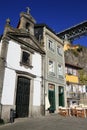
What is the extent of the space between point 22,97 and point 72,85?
13.1 m

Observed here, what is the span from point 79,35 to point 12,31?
1382 inches

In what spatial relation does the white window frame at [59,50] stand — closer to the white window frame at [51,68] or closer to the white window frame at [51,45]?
the white window frame at [51,45]

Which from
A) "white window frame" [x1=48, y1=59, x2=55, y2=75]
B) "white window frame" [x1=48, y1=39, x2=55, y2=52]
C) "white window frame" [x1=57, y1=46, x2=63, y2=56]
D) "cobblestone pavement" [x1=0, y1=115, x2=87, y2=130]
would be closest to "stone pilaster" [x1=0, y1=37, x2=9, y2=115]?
"cobblestone pavement" [x1=0, y1=115, x2=87, y2=130]

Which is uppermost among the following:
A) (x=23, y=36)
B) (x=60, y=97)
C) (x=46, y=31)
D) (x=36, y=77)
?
(x=46, y=31)

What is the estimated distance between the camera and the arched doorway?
48.7 feet

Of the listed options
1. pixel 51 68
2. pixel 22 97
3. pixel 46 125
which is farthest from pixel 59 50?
pixel 46 125

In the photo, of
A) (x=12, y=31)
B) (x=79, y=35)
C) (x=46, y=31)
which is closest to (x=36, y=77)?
(x=12, y=31)

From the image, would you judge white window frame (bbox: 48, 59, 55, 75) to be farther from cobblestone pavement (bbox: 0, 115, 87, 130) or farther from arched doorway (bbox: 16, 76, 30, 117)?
cobblestone pavement (bbox: 0, 115, 87, 130)

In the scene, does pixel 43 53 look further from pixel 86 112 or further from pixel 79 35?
pixel 79 35

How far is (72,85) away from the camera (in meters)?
26.5

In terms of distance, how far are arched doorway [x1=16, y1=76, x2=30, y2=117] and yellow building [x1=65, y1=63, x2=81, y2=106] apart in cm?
1039

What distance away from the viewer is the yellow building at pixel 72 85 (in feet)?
82.8

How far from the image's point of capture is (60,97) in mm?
21656

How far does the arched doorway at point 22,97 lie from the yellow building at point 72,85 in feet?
34.1
